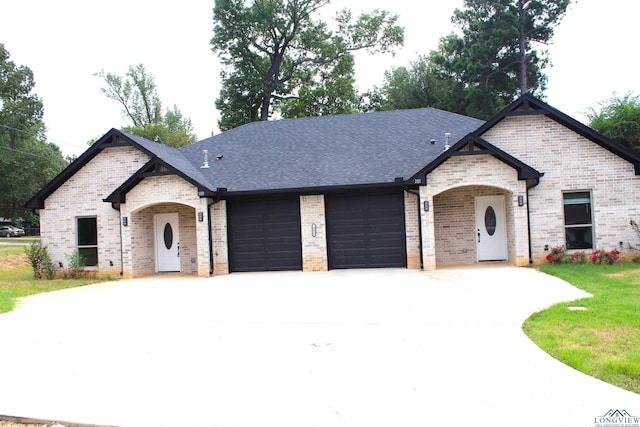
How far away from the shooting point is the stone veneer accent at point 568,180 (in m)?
14.5

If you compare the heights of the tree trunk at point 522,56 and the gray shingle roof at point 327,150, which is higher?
the tree trunk at point 522,56

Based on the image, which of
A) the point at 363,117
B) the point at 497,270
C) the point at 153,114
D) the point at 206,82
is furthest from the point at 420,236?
the point at 153,114

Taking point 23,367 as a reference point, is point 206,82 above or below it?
above

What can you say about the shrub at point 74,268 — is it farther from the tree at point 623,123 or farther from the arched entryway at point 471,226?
the tree at point 623,123

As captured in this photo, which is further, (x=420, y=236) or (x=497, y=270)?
(x=420, y=236)

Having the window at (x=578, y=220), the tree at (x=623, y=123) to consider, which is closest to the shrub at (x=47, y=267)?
the window at (x=578, y=220)

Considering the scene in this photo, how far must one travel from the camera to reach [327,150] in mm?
18172

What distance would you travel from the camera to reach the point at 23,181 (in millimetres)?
38250

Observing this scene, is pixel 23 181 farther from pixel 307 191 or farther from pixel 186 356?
pixel 186 356

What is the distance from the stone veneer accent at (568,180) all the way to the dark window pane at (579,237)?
9.3 inches

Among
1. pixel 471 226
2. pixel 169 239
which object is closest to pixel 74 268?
pixel 169 239

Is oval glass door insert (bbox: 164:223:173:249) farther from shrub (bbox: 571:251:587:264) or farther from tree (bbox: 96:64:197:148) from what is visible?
tree (bbox: 96:64:197:148)

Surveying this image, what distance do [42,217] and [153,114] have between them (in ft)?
125

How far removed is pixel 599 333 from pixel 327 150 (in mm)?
13080
